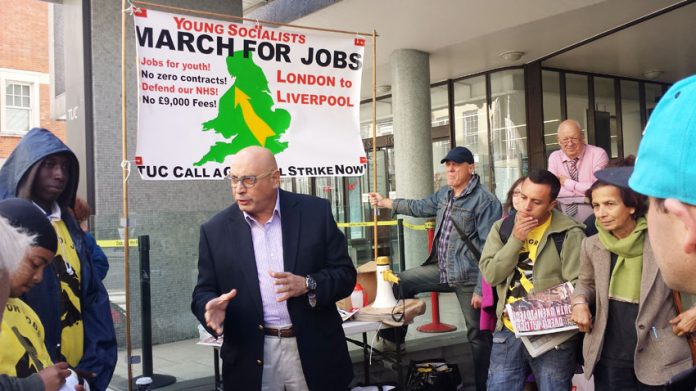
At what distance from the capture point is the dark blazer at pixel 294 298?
2924 millimetres

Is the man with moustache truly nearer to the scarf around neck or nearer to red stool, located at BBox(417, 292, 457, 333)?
the scarf around neck

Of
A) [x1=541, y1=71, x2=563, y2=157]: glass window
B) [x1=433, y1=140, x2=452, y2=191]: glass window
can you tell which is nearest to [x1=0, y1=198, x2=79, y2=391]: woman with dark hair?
[x1=433, y1=140, x2=452, y2=191]: glass window

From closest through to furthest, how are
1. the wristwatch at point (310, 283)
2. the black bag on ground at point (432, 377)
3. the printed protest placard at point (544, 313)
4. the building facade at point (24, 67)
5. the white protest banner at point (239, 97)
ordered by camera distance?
the wristwatch at point (310, 283), the printed protest placard at point (544, 313), the white protest banner at point (239, 97), the black bag on ground at point (432, 377), the building facade at point (24, 67)

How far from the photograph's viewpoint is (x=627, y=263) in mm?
3057

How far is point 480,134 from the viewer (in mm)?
11438

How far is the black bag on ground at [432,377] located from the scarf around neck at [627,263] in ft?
6.35

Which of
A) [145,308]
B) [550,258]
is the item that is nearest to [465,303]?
[550,258]

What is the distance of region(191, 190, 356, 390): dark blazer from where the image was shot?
2.92 meters

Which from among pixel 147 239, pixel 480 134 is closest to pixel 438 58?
pixel 480 134

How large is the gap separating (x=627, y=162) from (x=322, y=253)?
6.62 feet

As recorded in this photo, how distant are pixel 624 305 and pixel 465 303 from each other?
1.67 meters

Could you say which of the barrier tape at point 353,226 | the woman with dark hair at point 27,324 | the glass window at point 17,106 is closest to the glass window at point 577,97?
the barrier tape at point 353,226

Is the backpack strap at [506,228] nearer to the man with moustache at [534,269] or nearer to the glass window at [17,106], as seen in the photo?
the man with moustache at [534,269]

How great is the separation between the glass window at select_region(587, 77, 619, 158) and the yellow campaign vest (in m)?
11.0
